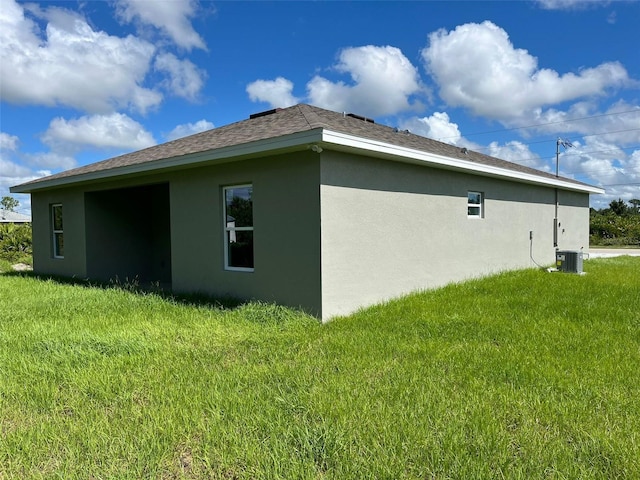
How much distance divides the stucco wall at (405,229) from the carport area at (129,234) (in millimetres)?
6482

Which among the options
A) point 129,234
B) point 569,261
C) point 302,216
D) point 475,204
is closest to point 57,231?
point 129,234

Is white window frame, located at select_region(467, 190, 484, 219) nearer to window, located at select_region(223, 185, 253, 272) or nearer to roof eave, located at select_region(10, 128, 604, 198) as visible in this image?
roof eave, located at select_region(10, 128, 604, 198)

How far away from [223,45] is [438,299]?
31.1ft

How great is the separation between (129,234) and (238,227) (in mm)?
6044

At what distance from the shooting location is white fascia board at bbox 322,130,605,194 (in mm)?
6395

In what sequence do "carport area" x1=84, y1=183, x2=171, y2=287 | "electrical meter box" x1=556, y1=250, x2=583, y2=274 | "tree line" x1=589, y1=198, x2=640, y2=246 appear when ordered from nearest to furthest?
"electrical meter box" x1=556, y1=250, x2=583, y2=274
"carport area" x1=84, y1=183, x2=171, y2=287
"tree line" x1=589, y1=198, x2=640, y2=246

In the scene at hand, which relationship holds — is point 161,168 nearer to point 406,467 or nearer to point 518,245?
point 406,467

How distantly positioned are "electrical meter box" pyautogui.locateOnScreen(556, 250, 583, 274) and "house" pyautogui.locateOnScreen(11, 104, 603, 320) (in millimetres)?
1026

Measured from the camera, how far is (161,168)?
Result: 884cm

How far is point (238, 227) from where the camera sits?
812 centimetres

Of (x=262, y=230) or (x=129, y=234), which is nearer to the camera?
(x=262, y=230)

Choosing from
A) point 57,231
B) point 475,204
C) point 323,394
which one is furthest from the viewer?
point 57,231

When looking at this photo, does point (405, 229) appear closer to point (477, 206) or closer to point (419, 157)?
point (419, 157)

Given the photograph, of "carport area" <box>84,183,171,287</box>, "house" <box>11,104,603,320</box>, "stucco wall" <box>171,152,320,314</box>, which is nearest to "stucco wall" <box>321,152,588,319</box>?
"house" <box>11,104,603,320</box>
